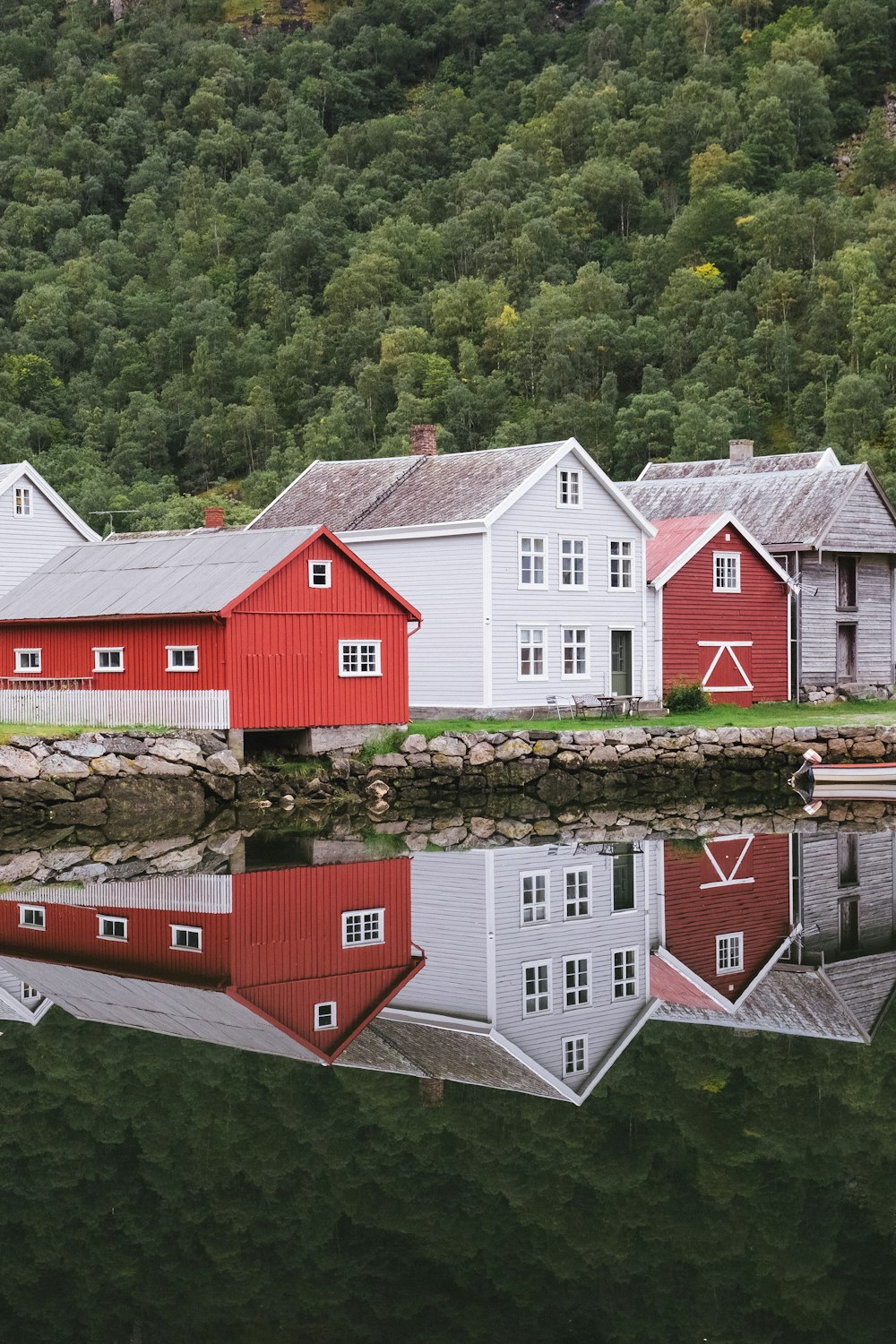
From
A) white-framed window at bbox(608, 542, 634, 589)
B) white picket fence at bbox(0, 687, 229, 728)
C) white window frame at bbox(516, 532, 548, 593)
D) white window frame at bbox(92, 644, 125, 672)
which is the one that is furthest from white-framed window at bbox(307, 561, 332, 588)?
white-framed window at bbox(608, 542, 634, 589)

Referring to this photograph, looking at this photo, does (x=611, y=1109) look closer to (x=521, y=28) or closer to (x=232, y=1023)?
(x=232, y=1023)

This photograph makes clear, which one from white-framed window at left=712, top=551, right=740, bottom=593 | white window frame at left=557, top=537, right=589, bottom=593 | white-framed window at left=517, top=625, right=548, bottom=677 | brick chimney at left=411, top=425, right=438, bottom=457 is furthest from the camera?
brick chimney at left=411, top=425, right=438, bottom=457

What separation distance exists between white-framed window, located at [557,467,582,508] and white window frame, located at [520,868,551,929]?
17.5 m

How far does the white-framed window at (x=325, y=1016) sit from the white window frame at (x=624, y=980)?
2.72 metres

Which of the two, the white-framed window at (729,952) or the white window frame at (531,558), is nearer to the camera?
the white-framed window at (729,952)

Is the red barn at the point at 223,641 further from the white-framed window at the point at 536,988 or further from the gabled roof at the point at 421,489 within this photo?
the white-framed window at the point at 536,988

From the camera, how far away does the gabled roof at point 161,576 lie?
33.6m

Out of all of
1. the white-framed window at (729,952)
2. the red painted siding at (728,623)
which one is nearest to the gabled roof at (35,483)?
the red painted siding at (728,623)

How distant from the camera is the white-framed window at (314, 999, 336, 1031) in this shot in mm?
14891

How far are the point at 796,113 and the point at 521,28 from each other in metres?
47.0

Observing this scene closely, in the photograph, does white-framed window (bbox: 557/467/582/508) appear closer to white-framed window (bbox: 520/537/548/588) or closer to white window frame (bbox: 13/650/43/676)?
white-framed window (bbox: 520/537/548/588)

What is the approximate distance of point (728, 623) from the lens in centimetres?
4353

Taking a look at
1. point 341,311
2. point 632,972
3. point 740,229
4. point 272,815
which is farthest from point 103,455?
point 632,972

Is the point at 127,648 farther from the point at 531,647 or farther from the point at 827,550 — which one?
the point at 827,550
